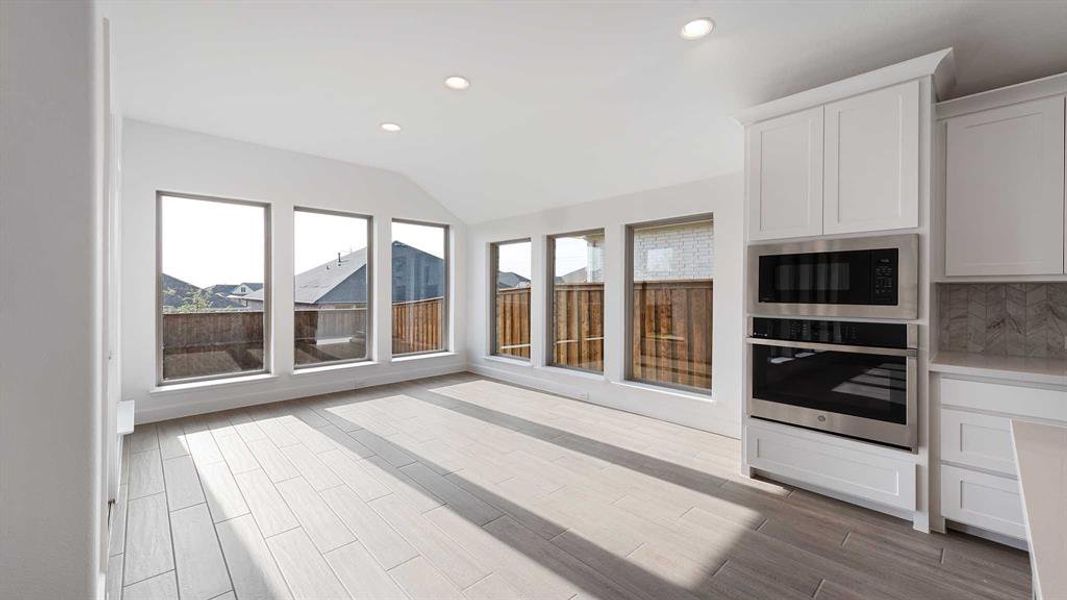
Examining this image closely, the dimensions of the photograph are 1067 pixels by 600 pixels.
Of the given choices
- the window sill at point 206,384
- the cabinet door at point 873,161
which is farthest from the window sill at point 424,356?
the cabinet door at point 873,161

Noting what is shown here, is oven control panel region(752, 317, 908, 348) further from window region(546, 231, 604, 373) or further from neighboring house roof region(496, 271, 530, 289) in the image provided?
neighboring house roof region(496, 271, 530, 289)

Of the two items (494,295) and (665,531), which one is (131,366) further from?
(665,531)

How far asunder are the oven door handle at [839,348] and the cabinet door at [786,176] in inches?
25.2

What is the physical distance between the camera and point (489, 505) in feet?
8.13

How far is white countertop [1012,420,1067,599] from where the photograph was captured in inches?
25.9

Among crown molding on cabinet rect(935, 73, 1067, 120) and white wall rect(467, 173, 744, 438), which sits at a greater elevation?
crown molding on cabinet rect(935, 73, 1067, 120)

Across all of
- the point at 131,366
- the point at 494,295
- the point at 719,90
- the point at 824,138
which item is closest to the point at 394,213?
the point at 494,295

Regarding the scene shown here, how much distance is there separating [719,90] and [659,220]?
1507 mm

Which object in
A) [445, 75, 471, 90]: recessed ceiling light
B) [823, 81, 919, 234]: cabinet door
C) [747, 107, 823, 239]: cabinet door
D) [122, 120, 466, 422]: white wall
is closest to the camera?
[823, 81, 919, 234]: cabinet door

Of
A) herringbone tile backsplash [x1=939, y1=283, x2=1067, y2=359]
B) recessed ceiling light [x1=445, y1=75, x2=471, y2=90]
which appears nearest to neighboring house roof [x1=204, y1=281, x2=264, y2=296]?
recessed ceiling light [x1=445, y1=75, x2=471, y2=90]

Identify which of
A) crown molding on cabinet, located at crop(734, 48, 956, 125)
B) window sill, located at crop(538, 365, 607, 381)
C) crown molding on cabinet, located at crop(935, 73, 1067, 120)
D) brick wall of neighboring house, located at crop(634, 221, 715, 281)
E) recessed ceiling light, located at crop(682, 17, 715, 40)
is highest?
recessed ceiling light, located at crop(682, 17, 715, 40)

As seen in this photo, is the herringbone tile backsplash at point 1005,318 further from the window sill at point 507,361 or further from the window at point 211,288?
the window at point 211,288

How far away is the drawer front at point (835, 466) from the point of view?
89.4 inches

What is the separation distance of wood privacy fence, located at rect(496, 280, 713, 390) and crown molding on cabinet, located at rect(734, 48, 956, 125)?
5.48ft
